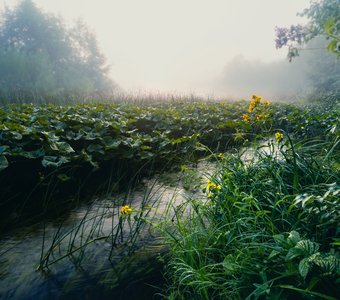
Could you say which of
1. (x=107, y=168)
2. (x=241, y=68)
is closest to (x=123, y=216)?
(x=107, y=168)

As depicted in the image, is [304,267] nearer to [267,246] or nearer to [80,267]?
[267,246]

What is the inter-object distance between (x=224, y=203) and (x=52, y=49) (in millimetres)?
34203

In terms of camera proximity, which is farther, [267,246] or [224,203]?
[224,203]

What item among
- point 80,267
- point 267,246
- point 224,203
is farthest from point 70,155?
point 267,246

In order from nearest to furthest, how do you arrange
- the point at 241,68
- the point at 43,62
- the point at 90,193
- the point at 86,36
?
the point at 90,193 < the point at 43,62 < the point at 86,36 < the point at 241,68

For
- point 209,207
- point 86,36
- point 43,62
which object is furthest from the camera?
point 86,36

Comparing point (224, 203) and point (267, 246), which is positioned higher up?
point (267, 246)

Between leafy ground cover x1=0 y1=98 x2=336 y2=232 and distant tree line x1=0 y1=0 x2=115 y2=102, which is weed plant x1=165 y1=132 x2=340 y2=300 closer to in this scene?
leafy ground cover x1=0 y1=98 x2=336 y2=232

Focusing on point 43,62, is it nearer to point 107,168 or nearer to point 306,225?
point 107,168

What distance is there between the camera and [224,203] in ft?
7.32

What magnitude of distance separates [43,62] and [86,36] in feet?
36.1

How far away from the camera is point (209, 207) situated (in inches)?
91.0

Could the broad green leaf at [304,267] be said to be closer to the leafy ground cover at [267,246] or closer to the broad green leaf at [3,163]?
the leafy ground cover at [267,246]

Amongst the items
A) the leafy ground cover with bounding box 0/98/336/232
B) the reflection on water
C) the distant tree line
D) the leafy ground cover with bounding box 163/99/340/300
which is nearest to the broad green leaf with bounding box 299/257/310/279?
the leafy ground cover with bounding box 163/99/340/300
